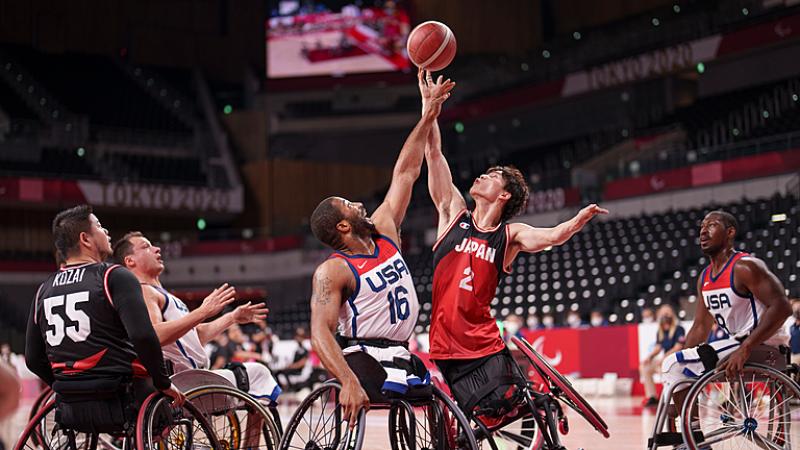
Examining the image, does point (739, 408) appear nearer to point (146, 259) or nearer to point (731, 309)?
point (731, 309)

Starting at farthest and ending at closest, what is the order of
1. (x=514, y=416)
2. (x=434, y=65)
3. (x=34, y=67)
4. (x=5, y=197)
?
1. (x=34, y=67)
2. (x=5, y=197)
3. (x=434, y=65)
4. (x=514, y=416)

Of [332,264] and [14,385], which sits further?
[332,264]

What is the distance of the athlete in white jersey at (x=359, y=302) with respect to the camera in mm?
4461

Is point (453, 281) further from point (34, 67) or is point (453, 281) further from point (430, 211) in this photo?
point (34, 67)

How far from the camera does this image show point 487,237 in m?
5.54

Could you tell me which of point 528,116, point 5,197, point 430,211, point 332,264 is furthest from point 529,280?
point 332,264

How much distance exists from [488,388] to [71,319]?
2.19 metres

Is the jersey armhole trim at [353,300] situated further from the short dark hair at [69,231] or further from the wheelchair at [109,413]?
the short dark hair at [69,231]

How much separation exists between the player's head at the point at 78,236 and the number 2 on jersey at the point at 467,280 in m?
1.93

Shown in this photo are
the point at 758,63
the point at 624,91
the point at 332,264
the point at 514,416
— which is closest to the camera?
the point at 332,264

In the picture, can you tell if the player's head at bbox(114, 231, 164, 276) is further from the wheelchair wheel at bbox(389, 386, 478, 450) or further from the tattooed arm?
the wheelchair wheel at bbox(389, 386, 478, 450)

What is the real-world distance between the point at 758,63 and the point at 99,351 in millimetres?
24169

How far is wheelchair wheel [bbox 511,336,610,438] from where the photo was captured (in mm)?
4875

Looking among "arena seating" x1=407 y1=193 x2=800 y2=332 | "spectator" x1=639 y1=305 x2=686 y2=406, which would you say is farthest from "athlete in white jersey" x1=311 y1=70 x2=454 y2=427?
"arena seating" x1=407 y1=193 x2=800 y2=332
